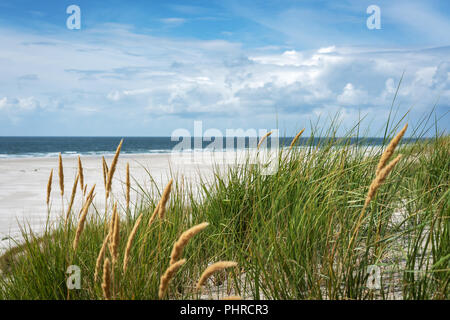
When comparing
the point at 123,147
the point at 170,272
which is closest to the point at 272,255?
the point at 170,272

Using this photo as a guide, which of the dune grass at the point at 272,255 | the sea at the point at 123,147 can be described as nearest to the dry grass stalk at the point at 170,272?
the dune grass at the point at 272,255

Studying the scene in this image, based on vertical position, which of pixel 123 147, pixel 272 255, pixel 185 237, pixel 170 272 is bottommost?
pixel 272 255

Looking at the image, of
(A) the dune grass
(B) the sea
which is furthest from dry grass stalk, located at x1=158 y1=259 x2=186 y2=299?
(B) the sea

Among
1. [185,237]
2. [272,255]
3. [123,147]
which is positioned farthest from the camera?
[123,147]

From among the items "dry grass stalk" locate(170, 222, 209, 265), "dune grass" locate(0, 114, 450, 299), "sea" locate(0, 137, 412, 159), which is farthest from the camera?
"sea" locate(0, 137, 412, 159)

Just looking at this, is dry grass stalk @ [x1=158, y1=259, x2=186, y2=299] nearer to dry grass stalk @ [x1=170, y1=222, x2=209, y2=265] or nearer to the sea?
dry grass stalk @ [x1=170, y1=222, x2=209, y2=265]

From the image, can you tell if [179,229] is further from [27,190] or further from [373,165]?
[27,190]

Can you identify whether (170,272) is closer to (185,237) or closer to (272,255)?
(185,237)

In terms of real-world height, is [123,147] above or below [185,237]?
below

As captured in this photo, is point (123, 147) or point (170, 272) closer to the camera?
point (170, 272)

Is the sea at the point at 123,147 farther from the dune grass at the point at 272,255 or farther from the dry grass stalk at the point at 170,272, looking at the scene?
the dry grass stalk at the point at 170,272
